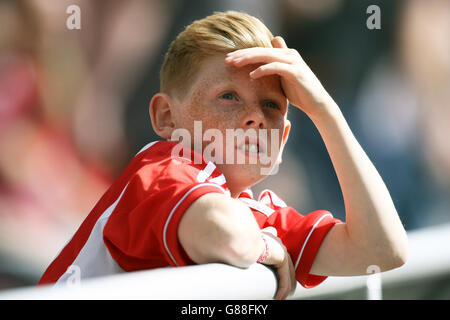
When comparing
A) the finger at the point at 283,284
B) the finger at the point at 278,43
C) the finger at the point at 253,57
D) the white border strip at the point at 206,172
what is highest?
the finger at the point at 278,43

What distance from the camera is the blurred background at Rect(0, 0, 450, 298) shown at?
2.08 meters

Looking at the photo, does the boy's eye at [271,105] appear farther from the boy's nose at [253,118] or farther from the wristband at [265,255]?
the wristband at [265,255]

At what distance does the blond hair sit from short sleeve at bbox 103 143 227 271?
209mm

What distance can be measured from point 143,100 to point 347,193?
1.44 m

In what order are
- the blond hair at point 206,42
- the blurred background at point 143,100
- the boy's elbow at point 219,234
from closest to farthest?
1. the boy's elbow at point 219,234
2. the blond hair at point 206,42
3. the blurred background at point 143,100

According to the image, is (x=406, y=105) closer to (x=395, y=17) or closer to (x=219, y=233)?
(x=395, y=17)

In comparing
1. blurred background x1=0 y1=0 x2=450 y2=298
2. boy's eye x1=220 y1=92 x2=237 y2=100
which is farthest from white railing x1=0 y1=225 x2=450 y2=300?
blurred background x1=0 y1=0 x2=450 y2=298

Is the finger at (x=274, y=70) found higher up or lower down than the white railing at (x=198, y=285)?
higher up

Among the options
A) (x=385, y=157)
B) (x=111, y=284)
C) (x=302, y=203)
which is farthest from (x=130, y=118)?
(x=111, y=284)

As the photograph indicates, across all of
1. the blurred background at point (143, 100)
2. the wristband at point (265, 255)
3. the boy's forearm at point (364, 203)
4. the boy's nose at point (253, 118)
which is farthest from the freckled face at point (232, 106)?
the blurred background at point (143, 100)

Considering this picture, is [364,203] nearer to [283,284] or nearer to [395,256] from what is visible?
[395,256]

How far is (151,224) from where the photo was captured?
88cm

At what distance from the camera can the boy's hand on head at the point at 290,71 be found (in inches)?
40.7

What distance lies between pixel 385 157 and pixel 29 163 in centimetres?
164
